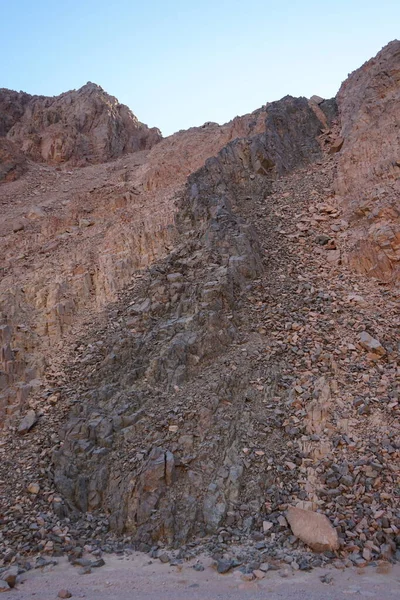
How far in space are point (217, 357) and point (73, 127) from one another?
19.1 m

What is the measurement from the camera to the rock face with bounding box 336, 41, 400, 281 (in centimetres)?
1205

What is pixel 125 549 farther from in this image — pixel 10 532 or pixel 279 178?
pixel 279 178

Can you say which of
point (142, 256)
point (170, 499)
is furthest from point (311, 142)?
point (170, 499)

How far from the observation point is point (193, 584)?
21.6 feet

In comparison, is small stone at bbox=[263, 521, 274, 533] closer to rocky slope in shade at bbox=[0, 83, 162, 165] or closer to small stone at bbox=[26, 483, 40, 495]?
small stone at bbox=[26, 483, 40, 495]

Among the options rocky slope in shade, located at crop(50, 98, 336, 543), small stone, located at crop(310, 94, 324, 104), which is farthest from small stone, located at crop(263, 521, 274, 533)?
small stone, located at crop(310, 94, 324, 104)

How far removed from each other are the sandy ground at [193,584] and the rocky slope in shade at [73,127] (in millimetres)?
20107

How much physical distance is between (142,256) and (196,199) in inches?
105

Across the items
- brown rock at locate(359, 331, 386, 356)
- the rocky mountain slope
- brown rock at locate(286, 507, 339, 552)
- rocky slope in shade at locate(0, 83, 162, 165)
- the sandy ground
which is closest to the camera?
the sandy ground

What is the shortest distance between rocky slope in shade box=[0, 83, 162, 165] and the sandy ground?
20107mm

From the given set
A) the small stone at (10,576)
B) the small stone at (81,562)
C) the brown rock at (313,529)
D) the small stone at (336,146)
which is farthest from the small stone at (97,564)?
the small stone at (336,146)

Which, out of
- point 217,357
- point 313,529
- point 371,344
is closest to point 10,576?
point 313,529

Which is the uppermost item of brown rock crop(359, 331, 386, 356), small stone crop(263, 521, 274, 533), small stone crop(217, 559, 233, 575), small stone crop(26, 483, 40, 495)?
brown rock crop(359, 331, 386, 356)

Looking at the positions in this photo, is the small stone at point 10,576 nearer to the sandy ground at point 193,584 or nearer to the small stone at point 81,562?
the sandy ground at point 193,584
